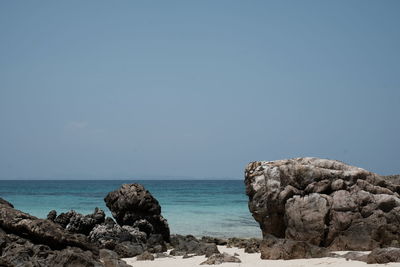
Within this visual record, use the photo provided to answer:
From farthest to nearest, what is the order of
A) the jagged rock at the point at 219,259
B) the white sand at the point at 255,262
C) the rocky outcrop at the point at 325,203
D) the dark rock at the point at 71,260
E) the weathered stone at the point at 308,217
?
the weathered stone at the point at 308,217
the rocky outcrop at the point at 325,203
the jagged rock at the point at 219,259
the white sand at the point at 255,262
the dark rock at the point at 71,260

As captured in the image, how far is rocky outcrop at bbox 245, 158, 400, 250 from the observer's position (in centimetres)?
1573

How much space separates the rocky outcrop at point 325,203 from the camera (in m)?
15.7

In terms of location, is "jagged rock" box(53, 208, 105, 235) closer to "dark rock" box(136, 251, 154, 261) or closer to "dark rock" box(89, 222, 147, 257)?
"dark rock" box(89, 222, 147, 257)

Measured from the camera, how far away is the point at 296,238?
53.3 feet

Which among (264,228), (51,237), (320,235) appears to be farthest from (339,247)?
(51,237)

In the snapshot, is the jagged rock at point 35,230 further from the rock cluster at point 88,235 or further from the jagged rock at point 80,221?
the jagged rock at point 80,221

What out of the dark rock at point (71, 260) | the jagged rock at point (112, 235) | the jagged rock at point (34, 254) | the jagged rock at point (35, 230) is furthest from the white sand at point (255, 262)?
the dark rock at point (71, 260)

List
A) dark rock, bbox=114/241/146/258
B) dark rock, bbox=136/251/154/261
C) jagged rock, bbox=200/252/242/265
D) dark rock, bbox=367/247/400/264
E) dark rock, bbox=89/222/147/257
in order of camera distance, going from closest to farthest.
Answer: dark rock, bbox=367/247/400/264
jagged rock, bbox=200/252/242/265
dark rock, bbox=136/251/154/261
dark rock, bbox=114/241/146/258
dark rock, bbox=89/222/147/257

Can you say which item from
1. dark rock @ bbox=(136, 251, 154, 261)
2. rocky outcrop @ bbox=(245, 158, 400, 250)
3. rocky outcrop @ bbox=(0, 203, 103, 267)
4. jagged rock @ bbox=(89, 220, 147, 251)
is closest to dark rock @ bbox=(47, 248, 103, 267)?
rocky outcrop @ bbox=(0, 203, 103, 267)

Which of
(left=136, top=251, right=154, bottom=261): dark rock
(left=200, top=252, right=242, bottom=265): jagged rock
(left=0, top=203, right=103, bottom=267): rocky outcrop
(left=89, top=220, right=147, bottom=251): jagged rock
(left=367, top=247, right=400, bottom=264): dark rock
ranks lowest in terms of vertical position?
(left=136, top=251, right=154, bottom=261): dark rock

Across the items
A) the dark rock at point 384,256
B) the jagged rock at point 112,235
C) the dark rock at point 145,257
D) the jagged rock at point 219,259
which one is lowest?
the dark rock at point 145,257

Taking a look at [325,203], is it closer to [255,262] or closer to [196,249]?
[255,262]

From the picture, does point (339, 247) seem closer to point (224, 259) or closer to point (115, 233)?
point (224, 259)

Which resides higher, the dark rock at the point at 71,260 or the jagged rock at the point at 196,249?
the dark rock at the point at 71,260
